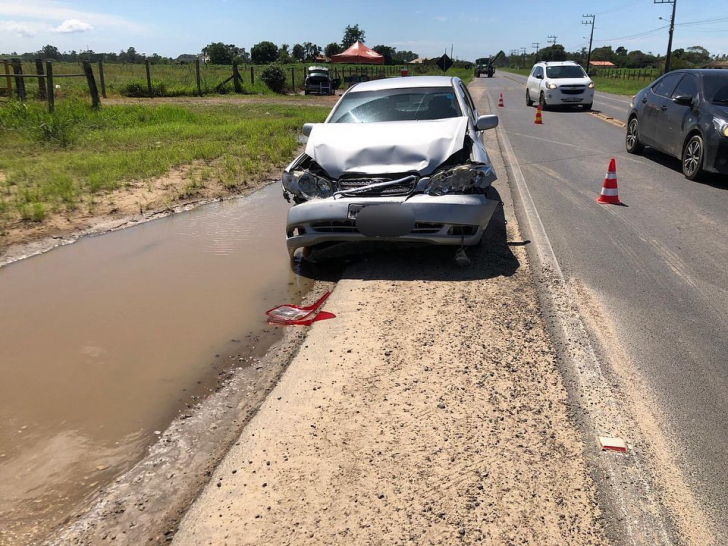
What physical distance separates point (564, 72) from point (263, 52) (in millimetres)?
91012

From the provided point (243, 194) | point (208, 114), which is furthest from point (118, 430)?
point (208, 114)

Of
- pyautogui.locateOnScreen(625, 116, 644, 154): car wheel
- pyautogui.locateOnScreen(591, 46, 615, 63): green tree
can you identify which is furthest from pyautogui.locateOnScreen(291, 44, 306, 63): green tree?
pyautogui.locateOnScreen(625, 116, 644, 154): car wheel

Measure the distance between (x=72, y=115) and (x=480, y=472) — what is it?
55.3ft

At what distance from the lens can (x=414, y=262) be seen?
239 inches

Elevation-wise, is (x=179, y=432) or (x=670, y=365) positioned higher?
(x=670, y=365)

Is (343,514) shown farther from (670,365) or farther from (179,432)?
(670,365)

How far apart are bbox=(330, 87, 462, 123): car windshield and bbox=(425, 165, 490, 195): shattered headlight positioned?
140 centimetres

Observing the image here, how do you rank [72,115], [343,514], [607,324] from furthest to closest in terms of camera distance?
[72,115]
[607,324]
[343,514]

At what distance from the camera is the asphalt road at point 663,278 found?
10.6 ft

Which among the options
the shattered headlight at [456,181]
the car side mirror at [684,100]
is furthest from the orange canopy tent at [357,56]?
the shattered headlight at [456,181]

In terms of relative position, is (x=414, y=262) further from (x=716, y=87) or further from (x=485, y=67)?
(x=485, y=67)

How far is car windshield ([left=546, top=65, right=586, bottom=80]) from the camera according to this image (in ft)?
74.8

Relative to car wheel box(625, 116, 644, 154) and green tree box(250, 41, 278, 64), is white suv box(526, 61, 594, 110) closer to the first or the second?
car wheel box(625, 116, 644, 154)

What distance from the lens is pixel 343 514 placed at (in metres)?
2.67
